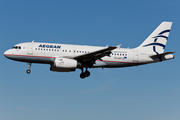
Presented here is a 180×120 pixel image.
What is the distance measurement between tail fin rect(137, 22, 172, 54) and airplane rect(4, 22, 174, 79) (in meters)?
0.99

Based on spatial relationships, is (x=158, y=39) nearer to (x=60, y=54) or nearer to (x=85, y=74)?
(x=85, y=74)

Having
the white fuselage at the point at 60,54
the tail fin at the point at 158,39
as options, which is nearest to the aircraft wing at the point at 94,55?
the white fuselage at the point at 60,54

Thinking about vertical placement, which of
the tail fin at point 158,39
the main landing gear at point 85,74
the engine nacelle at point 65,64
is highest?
the tail fin at point 158,39

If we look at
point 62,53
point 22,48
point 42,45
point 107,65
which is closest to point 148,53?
point 107,65

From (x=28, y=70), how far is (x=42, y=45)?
3801 mm

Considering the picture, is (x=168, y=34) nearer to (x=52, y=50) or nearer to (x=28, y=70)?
(x=52, y=50)

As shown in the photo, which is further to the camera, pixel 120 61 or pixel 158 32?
pixel 158 32

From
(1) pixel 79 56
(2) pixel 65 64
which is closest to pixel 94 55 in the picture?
(1) pixel 79 56

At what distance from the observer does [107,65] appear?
4081 cm

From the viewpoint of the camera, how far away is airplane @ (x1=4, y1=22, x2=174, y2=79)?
38.5m

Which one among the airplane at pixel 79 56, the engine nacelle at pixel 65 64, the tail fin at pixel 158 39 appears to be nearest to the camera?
the engine nacelle at pixel 65 64

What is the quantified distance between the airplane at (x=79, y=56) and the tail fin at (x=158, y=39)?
99 centimetres

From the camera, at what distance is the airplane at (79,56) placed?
38531 mm

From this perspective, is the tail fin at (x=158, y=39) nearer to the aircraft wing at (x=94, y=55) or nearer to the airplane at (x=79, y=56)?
the airplane at (x=79, y=56)
